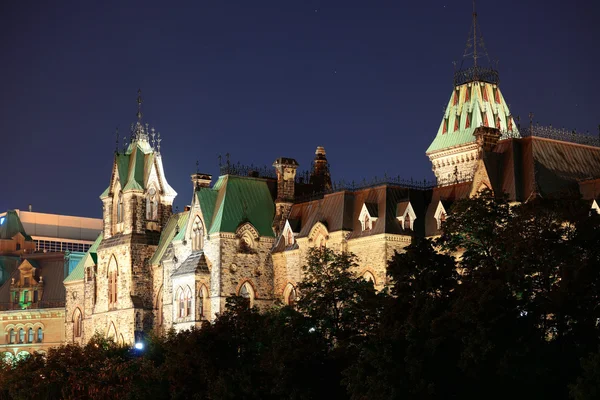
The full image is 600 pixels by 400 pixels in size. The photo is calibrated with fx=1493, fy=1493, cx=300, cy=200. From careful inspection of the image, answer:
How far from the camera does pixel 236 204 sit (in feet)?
407

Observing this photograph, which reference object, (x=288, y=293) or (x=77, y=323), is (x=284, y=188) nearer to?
(x=288, y=293)

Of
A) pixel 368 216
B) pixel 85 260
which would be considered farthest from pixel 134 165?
pixel 368 216

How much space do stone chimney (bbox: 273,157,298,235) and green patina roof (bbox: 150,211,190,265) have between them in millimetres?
9280

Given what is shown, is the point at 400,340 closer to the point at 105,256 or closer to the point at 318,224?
the point at 318,224

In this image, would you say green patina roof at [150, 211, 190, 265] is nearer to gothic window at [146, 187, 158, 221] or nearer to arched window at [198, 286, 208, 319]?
gothic window at [146, 187, 158, 221]

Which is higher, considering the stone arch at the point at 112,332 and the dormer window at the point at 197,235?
the dormer window at the point at 197,235

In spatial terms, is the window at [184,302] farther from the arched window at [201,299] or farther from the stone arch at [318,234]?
the stone arch at [318,234]

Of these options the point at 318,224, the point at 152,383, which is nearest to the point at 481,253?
the point at 152,383

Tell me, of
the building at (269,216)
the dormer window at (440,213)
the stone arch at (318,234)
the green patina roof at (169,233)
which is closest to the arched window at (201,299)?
the building at (269,216)

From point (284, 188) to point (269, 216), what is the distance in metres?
3.13

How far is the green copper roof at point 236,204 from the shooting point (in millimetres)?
122175

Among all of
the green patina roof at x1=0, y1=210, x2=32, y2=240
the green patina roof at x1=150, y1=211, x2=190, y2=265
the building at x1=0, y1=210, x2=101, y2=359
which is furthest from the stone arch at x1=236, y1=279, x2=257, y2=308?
the green patina roof at x1=0, y1=210, x2=32, y2=240

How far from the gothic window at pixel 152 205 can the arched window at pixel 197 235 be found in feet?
42.0

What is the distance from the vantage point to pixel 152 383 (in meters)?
98.7
